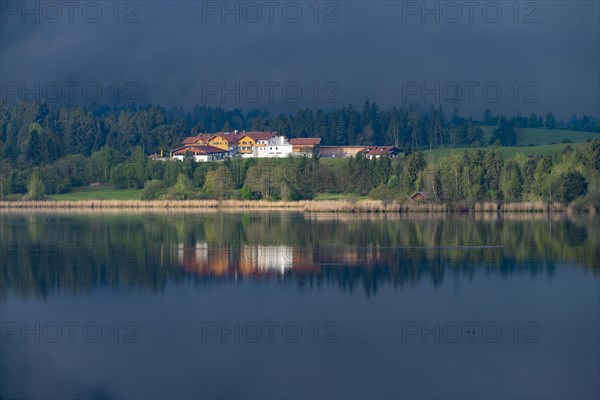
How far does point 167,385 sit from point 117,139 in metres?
146

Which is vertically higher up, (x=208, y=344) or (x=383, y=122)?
(x=383, y=122)

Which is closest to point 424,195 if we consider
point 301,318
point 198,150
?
point 301,318

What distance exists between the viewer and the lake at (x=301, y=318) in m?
16.9

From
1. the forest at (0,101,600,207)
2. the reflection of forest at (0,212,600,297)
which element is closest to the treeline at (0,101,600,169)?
the forest at (0,101,600,207)

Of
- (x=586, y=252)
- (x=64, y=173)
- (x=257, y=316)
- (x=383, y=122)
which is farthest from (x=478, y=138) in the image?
(x=257, y=316)

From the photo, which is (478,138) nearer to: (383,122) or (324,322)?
(383,122)

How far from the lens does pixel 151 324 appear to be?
22.2 m

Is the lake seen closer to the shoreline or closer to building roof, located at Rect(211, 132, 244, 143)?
the shoreline

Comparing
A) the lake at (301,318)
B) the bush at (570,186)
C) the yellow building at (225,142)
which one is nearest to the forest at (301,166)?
the bush at (570,186)

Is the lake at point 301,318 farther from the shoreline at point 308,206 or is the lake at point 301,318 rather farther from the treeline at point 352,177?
the treeline at point 352,177

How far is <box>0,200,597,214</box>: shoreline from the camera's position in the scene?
2717 inches

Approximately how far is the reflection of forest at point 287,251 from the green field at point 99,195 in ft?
135

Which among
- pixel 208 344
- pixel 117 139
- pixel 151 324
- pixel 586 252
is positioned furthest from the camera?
pixel 117 139

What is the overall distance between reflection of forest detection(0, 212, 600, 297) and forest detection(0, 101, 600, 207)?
1649 centimetres
